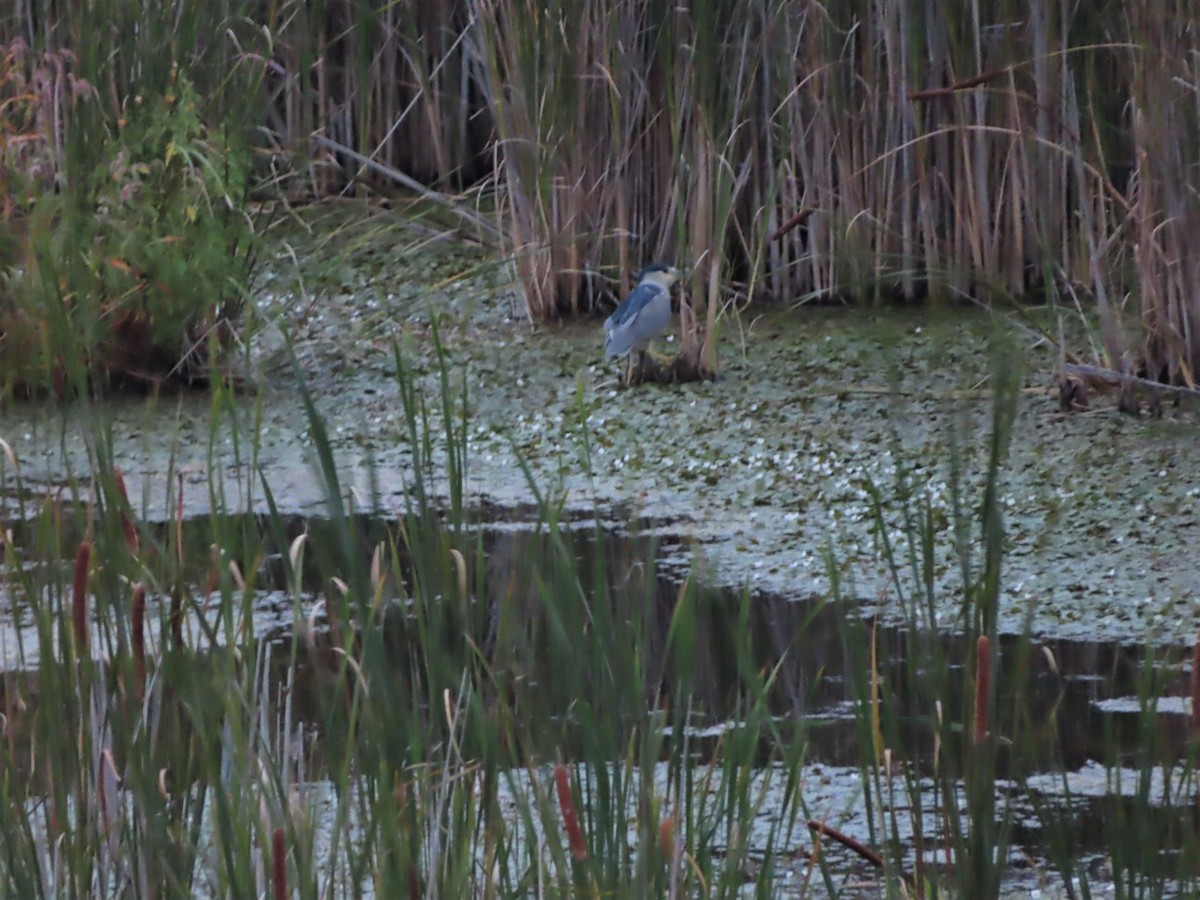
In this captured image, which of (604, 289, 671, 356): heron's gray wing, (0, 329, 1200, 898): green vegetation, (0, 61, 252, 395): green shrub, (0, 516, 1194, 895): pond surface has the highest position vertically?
(0, 61, 252, 395): green shrub

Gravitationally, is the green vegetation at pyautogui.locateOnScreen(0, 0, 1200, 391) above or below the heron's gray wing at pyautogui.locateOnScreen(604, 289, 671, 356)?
above

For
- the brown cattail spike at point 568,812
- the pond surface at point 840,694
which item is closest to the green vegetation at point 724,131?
the pond surface at point 840,694

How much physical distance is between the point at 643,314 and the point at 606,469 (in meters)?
0.41

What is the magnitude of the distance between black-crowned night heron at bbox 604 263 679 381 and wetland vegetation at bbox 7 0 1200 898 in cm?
11

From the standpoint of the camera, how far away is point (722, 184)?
4.29 m

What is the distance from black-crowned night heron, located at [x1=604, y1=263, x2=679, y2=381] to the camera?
4.22 m

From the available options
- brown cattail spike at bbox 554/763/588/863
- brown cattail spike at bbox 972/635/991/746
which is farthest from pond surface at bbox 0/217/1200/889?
brown cattail spike at bbox 554/763/588/863

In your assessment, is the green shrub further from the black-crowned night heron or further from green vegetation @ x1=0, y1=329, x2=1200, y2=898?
green vegetation @ x1=0, y1=329, x2=1200, y2=898

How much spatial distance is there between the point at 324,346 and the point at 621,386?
774 millimetres

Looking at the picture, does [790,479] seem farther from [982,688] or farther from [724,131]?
[982,688]

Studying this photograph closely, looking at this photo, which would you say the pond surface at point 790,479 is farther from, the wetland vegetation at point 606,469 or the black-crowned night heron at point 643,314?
the black-crowned night heron at point 643,314

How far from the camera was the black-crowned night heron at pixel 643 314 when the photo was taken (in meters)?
4.22

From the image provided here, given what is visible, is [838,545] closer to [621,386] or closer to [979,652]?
[621,386]

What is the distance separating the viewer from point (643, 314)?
423cm
